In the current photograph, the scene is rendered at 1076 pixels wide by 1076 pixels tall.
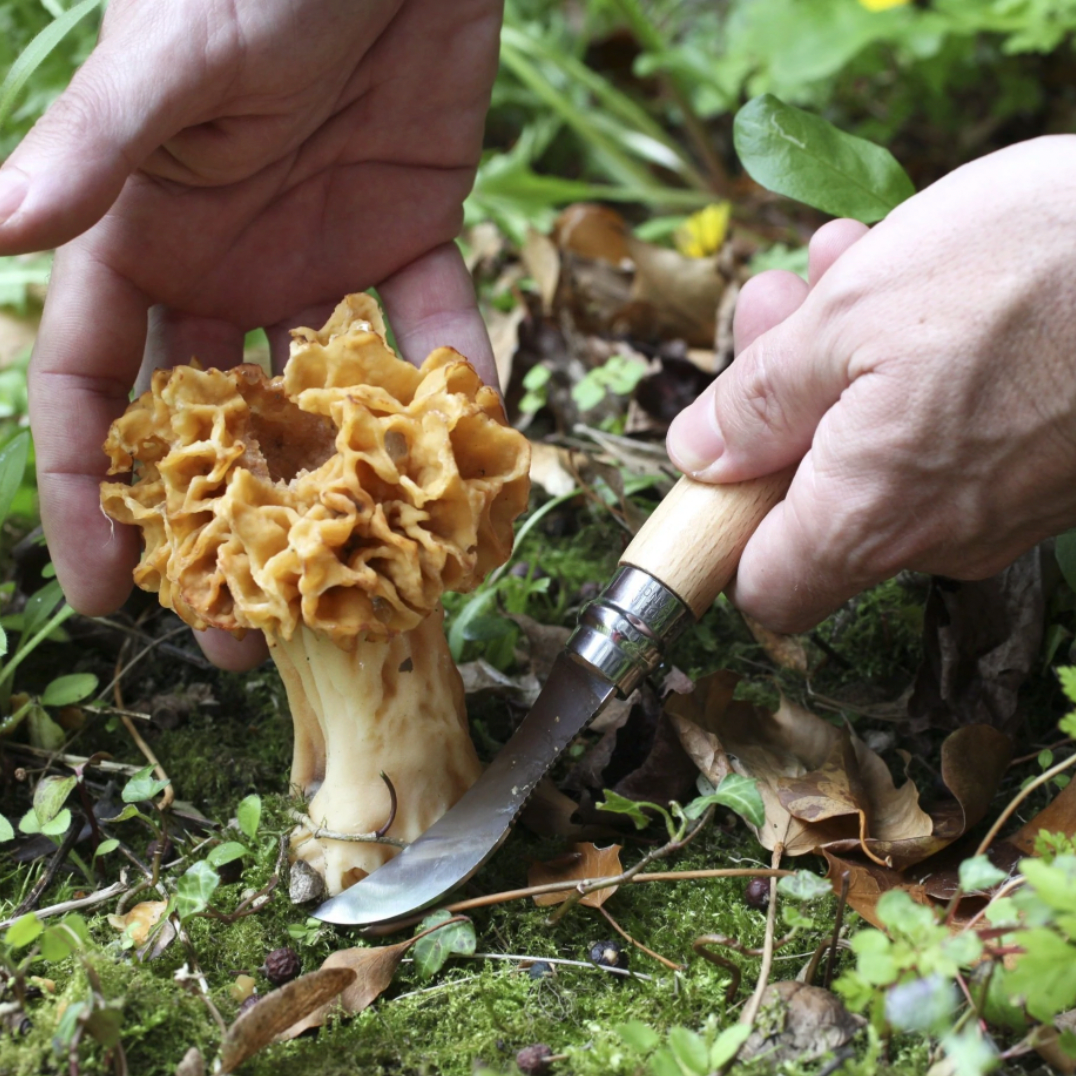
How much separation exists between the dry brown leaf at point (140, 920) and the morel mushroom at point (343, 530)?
278 mm

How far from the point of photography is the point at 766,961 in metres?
1.64

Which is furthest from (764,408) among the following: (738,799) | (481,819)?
(481,819)

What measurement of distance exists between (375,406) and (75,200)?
602mm

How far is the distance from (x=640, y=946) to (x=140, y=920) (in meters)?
0.91

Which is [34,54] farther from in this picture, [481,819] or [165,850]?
[481,819]

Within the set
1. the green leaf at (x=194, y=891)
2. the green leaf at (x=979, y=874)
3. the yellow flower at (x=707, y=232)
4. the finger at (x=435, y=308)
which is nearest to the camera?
the green leaf at (x=979, y=874)

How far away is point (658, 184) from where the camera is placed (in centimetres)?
518

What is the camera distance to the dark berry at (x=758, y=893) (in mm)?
1923

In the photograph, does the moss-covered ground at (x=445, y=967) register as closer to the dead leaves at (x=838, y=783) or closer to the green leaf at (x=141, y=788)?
the dead leaves at (x=838, y=783)

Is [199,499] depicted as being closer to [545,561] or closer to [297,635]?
[297,635]

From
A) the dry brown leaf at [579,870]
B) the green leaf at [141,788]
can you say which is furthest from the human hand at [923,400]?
A: the green leaf at [141,788]

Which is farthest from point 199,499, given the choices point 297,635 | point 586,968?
point 586,968

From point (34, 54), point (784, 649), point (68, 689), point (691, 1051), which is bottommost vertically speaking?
point (784, 649)

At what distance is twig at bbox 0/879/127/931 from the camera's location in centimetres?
184
